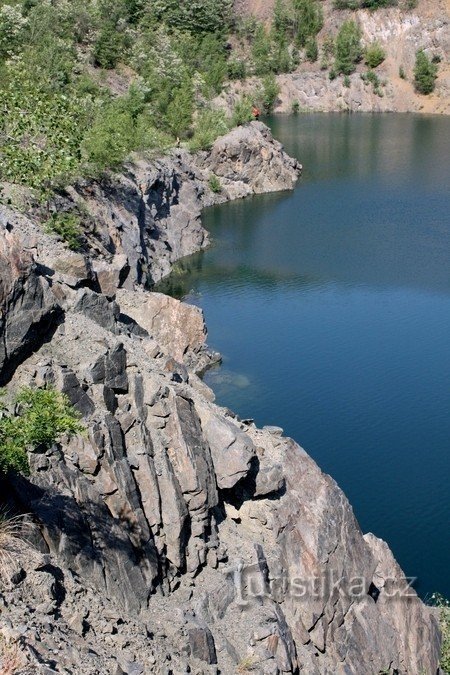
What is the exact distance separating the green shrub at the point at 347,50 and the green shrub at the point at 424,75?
9.19 meters

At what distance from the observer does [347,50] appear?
126 meters

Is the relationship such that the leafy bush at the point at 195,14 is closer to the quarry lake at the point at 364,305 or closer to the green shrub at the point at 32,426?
the quarry lake at the point at 364,305

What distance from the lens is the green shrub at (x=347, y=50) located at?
12650cm

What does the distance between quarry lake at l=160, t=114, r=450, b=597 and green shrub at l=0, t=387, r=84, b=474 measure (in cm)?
1582

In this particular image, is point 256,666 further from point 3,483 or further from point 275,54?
point 275,54

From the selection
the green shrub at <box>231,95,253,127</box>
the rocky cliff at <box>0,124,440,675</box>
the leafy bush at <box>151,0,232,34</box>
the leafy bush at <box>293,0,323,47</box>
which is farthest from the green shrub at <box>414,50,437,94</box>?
the rocky cliff at <box>0,124,440,675</box>

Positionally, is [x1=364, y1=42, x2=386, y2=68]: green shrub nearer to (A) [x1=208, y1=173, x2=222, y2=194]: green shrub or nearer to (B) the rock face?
(B) the rock face

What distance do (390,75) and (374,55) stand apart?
380cm

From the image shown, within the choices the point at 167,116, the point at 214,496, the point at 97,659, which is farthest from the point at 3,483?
the point at 167,116

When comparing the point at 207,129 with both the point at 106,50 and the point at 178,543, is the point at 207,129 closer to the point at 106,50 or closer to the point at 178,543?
the point at 106,50

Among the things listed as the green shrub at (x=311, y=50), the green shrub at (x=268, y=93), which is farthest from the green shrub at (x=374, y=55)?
the green shrub at (x=268, y=93)

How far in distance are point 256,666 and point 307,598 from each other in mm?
3939

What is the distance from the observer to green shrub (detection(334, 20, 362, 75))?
126500mm

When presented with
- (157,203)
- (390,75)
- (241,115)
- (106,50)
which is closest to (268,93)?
(390,75)
